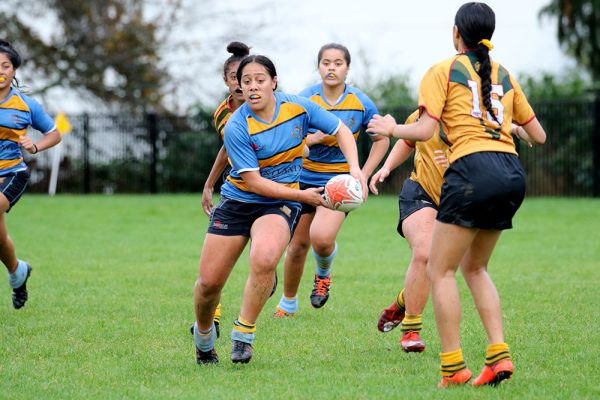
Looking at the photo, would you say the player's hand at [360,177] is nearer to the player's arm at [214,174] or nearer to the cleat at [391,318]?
the cleat at [391,318]

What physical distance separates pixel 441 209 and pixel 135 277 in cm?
610

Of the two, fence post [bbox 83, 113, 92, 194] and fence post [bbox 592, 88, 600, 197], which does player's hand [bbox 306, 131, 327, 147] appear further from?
fence post [bbox 83, 113, 92, 194]

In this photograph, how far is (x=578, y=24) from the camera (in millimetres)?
30234

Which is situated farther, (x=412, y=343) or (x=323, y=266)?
(x=323, y=266)

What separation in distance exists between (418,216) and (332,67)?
1.87m

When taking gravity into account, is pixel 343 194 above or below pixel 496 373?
above

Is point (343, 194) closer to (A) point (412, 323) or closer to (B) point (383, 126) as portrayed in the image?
(B) point (383, 126)

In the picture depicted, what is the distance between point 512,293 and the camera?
9.68 metres

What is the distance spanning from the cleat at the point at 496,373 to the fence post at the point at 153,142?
852 inches

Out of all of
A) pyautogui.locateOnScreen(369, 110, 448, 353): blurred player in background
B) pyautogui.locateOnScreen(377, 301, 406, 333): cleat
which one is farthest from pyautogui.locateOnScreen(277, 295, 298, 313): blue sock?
pyautogui.locateOnScreen(369, 110, 448, 353): blurred player in background

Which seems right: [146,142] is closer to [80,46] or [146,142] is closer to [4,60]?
[80,46]

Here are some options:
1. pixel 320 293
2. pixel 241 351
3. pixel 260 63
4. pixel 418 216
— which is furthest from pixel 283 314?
pixel 260 63

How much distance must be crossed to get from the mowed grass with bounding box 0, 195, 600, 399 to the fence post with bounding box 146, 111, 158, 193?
11530 millimetres

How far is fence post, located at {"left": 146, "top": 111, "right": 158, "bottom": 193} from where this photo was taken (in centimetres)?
2653
